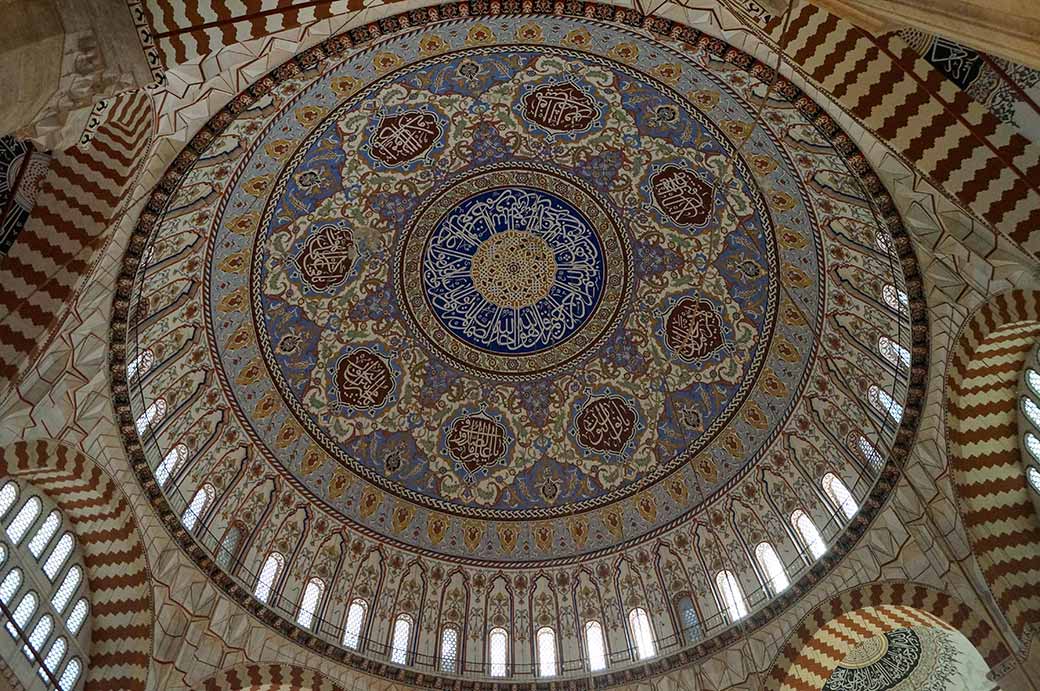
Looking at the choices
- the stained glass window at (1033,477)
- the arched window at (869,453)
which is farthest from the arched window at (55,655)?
the stained glass window at (1033,477)

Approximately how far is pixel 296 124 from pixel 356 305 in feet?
13.9

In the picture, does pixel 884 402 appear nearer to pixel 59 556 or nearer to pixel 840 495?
pixel 840 495

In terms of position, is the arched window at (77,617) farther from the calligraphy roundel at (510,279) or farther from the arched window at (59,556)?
the calligraphy roundel at (510,279)

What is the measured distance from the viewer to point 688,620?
1402cm

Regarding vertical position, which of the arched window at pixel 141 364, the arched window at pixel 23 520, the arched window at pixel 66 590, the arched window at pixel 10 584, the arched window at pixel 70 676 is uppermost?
the arched window at pixel 141 364

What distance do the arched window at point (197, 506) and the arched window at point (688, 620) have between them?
9181 millimetres

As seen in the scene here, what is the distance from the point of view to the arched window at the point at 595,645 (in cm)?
1413

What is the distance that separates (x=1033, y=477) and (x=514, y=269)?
33.1 ft

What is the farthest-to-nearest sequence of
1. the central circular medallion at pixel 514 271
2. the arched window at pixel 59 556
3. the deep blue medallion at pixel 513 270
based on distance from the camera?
the deep blue medallion at pixel 513 270 → the central circular medallion at pixel 514 271 → the arched window at pixel 59 556

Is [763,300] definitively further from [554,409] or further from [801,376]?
[554,409]

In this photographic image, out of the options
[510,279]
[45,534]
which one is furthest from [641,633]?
[45,534]

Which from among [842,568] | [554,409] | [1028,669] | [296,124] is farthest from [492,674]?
[296,124]

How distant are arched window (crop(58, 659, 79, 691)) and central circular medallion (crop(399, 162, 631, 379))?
8.47 m

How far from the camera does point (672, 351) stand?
1564 cm
